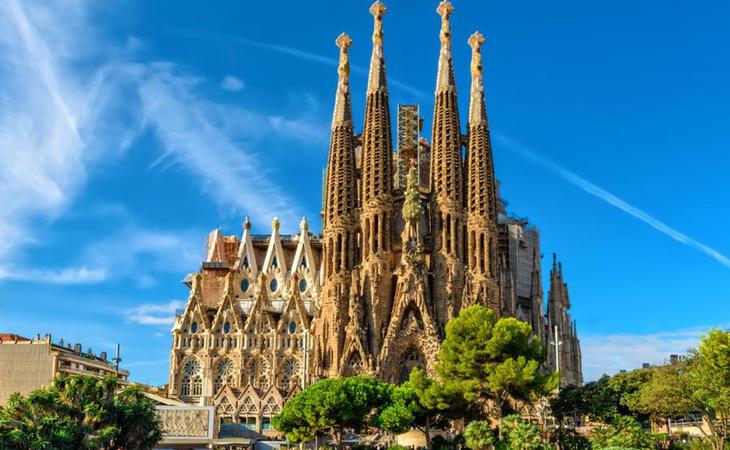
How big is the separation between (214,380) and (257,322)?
18.7 feet

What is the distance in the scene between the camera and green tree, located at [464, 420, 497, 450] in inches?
1494

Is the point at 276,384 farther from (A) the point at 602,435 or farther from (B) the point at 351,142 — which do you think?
(A) the point at 602,435

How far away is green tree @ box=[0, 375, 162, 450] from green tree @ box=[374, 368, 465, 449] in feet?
41.8

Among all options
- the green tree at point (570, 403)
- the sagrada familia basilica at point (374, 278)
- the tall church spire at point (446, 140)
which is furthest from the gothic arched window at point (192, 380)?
the green tree at point (570, 403)

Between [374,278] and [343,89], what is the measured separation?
17361 mm

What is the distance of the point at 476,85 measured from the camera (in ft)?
225

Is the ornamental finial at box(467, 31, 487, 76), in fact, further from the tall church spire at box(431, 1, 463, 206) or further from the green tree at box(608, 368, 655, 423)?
the green tree at box(608, 368, 655, 423)

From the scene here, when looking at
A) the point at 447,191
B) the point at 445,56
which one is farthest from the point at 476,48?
the point at 447,191

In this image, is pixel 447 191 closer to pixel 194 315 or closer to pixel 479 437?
pixel 194 315

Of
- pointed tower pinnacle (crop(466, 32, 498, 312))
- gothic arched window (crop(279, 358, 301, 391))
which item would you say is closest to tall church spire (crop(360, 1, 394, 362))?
pointed tower pinnacle (crop(466, 32, 498, 312))

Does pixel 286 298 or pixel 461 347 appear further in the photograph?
pixel 286 298

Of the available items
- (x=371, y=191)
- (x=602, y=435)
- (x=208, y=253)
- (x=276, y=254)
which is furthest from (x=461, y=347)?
(x=208, y=253)

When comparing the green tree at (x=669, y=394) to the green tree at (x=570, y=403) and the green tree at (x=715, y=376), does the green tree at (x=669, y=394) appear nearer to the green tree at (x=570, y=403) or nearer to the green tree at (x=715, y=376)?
the green tree at (x=715, y=376)

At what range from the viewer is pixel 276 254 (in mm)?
74688
